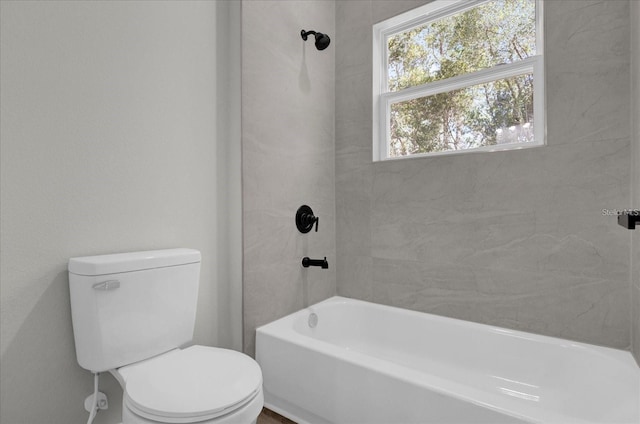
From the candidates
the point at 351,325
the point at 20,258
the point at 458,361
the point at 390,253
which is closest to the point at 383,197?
the point at 390,253

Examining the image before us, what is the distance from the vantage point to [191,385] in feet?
3.43

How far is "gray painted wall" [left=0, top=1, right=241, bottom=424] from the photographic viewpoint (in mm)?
1133

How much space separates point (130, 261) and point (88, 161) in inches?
17.1

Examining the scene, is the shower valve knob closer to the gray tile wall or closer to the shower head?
the gray tile wall

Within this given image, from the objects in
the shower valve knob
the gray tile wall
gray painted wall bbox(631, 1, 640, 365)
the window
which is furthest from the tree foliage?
the shower valve knob

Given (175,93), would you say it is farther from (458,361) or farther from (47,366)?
(458,361)

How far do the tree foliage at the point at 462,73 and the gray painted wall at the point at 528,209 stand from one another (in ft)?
0.57

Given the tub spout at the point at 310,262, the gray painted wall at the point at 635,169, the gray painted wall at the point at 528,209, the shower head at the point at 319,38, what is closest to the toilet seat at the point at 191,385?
→ the tub spout at the point at 310,262

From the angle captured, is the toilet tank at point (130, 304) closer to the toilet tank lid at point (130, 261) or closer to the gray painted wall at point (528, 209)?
the toilet tank lid at point (130, 261)

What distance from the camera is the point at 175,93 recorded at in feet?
5.16

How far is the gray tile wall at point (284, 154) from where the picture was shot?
5.88 feet

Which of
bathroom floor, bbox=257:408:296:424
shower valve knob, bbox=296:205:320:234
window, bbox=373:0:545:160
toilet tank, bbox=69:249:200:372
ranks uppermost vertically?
window, bbox=373:0:545:160

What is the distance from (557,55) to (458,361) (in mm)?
1672

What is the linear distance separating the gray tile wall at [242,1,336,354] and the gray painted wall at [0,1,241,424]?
189 millimetres
